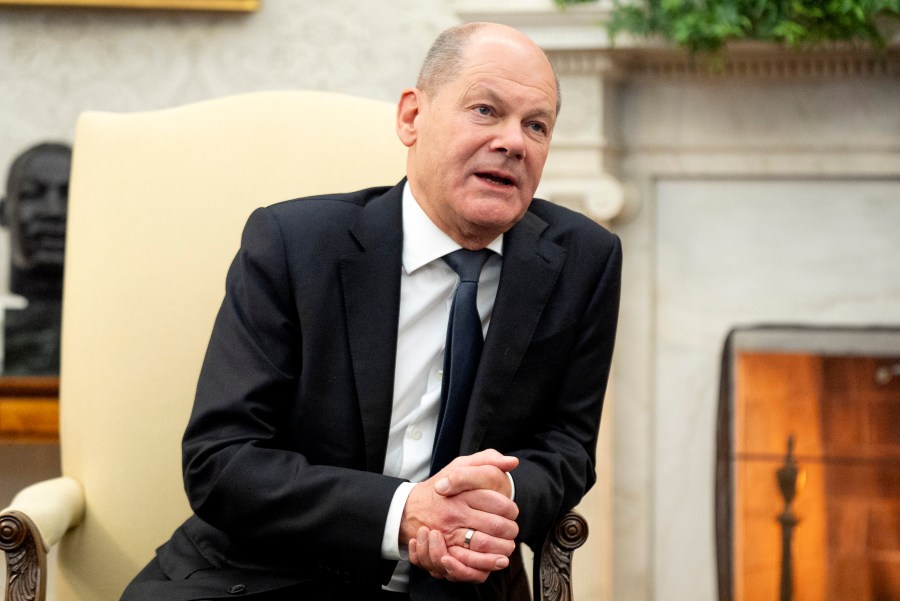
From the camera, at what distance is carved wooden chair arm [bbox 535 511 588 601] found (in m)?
1.53

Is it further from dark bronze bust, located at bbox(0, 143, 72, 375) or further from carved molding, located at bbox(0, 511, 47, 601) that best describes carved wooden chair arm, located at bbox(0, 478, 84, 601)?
dark bronze bust, located at bbox(0, 143, 72, 375)

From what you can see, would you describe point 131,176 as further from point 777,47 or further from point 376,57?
point 777,47

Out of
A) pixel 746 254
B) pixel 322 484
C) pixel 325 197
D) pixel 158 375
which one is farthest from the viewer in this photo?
pixel 746 254

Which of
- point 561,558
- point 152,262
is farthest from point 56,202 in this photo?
point 561,558

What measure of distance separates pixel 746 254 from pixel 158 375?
5.29 feet

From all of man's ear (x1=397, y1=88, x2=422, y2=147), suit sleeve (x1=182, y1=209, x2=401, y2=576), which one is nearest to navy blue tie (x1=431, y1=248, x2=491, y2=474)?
suit sleeve (x1=182, y1=209, x2=401, y2=576)

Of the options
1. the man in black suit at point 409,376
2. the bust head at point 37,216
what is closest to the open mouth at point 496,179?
the man in black suit at point 409,376

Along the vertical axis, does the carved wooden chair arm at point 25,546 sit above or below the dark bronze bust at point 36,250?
below

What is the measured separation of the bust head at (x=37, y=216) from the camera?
2.69 m

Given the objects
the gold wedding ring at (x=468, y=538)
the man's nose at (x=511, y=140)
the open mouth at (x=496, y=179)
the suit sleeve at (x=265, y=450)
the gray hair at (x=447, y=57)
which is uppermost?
the gray hair at (x=447, y=57)

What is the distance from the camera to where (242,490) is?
1.40 meters

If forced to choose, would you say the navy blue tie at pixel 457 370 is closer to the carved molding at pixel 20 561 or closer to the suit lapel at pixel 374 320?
the suit lapel at pixel 374 320

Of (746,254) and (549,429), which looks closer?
(549,429)

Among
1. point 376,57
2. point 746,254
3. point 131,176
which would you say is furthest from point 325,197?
point 746,254
